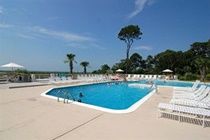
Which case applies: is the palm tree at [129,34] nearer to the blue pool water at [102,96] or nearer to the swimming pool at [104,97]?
the swimming pool at [104,97]

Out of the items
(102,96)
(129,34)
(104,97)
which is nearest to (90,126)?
(104,97)

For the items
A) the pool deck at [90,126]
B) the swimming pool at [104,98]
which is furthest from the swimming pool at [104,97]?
the pool deck at [90,126]

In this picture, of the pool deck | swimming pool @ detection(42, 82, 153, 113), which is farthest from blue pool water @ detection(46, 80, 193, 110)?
the pool deck

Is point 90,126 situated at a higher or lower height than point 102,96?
higher

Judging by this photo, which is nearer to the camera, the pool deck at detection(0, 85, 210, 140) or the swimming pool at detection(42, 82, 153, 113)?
the pool deck at detection(0, 85, 210, 140)

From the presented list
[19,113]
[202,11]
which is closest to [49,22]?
[19,113]

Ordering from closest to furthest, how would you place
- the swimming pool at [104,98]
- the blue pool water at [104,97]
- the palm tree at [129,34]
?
the swimming pool at [104,98]
the blue pool water at [104,97]
the palm tree at [129,34]

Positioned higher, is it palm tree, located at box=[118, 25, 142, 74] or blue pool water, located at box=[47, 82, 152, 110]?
palm tree, located at box=[118, 25, 142, 74]

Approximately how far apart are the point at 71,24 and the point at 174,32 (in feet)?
50.5

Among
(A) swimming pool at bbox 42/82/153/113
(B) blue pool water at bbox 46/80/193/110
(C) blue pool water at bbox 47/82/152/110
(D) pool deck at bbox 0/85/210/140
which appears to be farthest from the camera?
(C) blue pool water at bbox 47/82/152/110

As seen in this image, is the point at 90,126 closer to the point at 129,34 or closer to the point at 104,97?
the point at 104,97

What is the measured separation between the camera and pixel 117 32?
30.0 metres

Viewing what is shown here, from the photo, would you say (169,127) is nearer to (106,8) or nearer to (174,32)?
(106,8)

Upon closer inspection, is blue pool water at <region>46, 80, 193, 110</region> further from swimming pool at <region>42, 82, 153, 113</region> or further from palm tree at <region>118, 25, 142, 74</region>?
palm tree at <region>118, 25, 142, 74</region>
